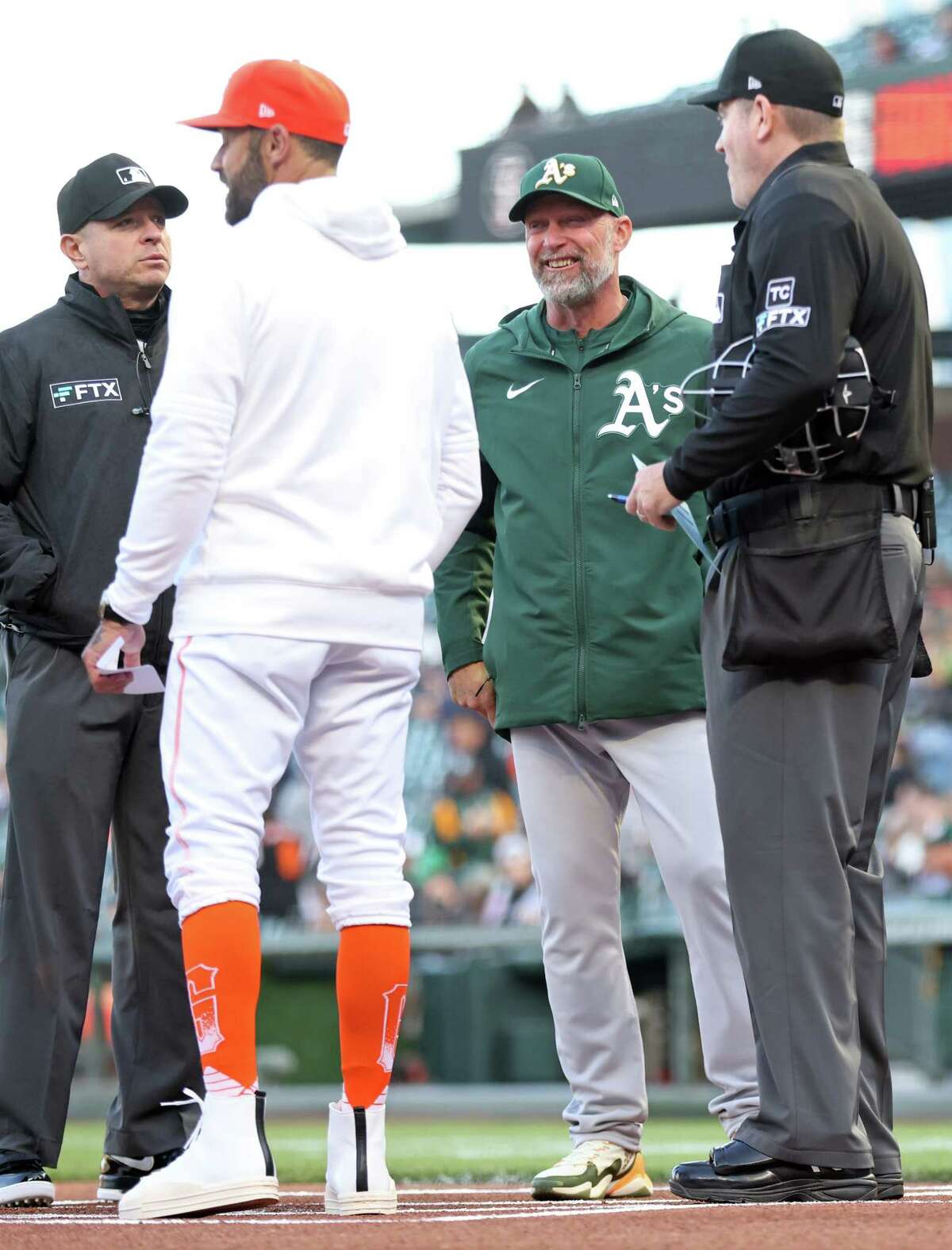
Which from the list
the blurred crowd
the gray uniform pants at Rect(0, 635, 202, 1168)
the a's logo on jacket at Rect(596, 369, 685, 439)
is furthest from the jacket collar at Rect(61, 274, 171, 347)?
the blurred crowd

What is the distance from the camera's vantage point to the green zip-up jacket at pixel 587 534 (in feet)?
14.9

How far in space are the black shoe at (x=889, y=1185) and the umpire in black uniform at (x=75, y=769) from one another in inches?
63.1

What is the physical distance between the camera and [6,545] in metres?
4.45

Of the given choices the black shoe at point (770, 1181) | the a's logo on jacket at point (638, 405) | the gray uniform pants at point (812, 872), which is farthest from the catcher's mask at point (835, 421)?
the black shoe at point (770, 1181)

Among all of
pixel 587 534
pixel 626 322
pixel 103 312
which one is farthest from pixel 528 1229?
pixel 103 312

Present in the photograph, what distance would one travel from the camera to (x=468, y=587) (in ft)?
16.4

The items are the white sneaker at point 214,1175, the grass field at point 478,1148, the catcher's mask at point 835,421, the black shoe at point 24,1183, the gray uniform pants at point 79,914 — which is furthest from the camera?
the grass field at point 478,1148

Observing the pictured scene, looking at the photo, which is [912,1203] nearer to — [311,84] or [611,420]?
[611,420]

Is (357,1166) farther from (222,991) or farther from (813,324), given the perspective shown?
(813,324)

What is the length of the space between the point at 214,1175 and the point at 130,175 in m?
2.50

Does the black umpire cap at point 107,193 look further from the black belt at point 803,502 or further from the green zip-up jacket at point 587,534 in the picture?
the black belt at point 803,502

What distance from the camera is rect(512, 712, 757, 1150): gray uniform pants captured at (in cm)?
443

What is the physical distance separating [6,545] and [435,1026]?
8.46m

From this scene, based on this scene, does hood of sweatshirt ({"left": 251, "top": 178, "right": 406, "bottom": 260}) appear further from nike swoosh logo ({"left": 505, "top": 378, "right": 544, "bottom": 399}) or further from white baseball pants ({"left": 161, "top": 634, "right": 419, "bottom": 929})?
nike swoosh logo ({"left": 505, "top": 378, "right": 544, "bottom": 399})
